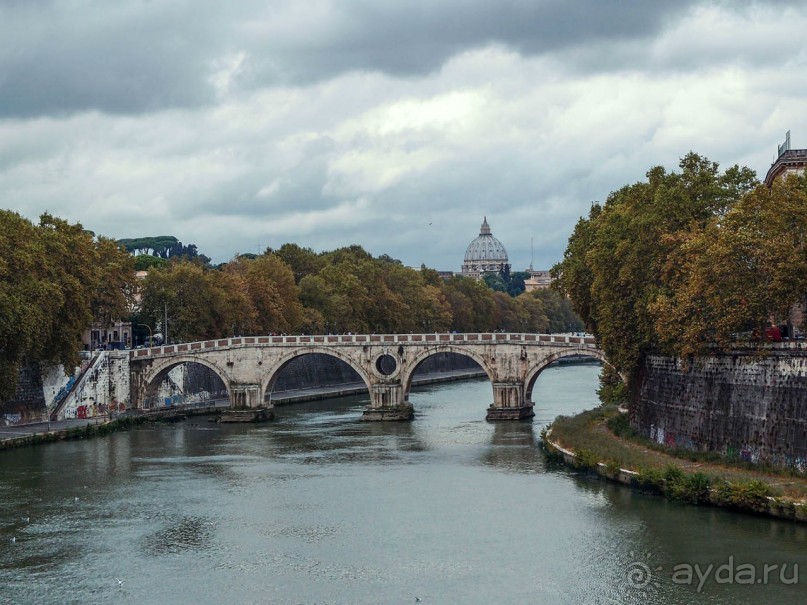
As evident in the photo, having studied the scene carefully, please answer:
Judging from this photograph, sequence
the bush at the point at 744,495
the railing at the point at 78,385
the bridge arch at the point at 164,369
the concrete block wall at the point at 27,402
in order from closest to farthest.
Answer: the bush at the point at 744,495 → the concrete block wall at the point at 27,402 → the railing at the point at 78,385 → the bridge arch at the point at 164,369

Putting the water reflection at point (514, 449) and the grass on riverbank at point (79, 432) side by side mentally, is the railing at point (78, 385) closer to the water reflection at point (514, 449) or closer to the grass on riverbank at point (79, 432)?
the grass on riverbank at point (79, 432)

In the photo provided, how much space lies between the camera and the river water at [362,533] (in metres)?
33.0

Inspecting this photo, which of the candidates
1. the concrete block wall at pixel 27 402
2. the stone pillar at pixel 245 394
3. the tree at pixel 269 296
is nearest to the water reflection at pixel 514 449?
the stone pillar at pixel 245 394

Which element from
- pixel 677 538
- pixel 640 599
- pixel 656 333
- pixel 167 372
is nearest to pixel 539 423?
pixel 656 333

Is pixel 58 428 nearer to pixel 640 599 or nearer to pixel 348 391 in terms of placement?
pixel 348 391

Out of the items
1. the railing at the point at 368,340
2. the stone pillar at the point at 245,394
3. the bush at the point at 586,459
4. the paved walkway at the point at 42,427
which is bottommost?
the bush at the point at 586,459

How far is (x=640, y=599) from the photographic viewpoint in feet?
104

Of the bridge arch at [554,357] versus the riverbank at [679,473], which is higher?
the bridge arch at [554,357]

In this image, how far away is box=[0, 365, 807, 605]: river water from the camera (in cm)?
3303

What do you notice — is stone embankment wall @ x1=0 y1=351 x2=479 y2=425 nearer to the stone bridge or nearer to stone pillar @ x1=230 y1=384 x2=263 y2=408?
the stone bridge

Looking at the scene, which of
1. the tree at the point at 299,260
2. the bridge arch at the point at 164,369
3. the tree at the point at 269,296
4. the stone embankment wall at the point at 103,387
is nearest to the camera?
the stone embankment wall at the point at 103,387

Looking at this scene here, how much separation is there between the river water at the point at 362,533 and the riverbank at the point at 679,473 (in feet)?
1.85

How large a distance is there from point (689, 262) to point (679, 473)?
940 cm

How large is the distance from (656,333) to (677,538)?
49.9 ft
